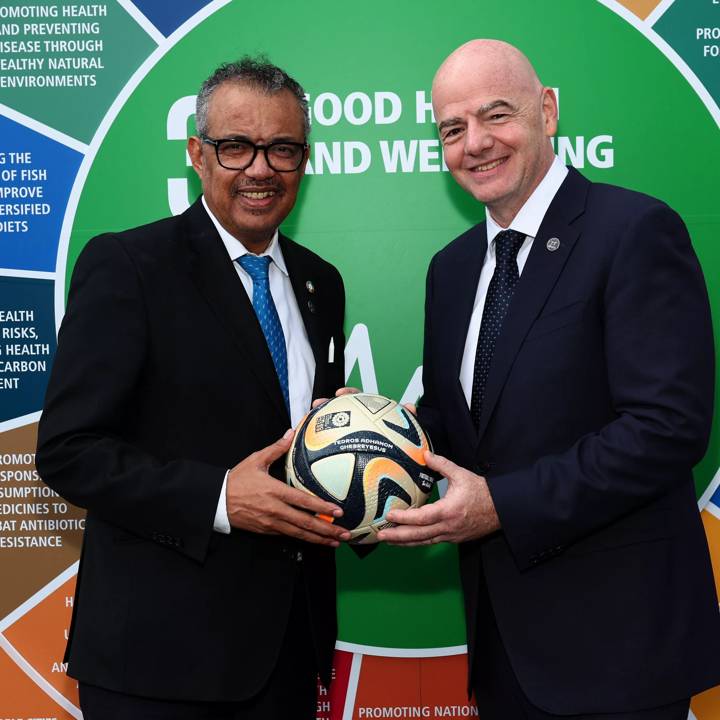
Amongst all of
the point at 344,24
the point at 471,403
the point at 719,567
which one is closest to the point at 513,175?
the point at 471,403

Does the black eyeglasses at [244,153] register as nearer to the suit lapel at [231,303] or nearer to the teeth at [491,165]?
the suit lapel at [231,303]

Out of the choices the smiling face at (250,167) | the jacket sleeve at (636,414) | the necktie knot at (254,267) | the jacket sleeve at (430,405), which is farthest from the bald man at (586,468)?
the necktie knot at (254,267)

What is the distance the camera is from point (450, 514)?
1838mm

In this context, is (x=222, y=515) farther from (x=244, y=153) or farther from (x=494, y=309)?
(x=244, y=153)

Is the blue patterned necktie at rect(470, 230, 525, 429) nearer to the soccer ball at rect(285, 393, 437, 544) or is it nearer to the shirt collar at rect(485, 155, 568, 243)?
the shirt collar at rect(485, 155, 568, 243)

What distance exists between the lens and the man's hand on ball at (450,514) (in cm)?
183

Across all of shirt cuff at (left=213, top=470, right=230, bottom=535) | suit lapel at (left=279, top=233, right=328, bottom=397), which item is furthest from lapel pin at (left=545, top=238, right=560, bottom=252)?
shirt cuff at (left=213, top=470, right=230, bottom=535)

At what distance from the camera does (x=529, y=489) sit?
6.01 ft

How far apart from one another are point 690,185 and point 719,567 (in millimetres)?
1401

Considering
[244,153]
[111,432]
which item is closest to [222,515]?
[111,432]

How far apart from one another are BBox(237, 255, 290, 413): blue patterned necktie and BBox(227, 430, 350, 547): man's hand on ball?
280 millimetres

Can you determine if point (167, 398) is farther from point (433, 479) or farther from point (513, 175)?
Result: point (513, 175)

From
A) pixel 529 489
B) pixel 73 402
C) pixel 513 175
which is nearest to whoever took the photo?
pixel 529 489

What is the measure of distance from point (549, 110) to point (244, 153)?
2.70 ft
